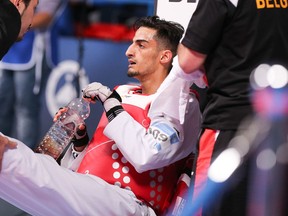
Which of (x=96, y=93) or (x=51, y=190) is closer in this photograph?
(x=51, y=190)

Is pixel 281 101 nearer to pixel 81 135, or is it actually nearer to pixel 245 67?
pixel 245 67

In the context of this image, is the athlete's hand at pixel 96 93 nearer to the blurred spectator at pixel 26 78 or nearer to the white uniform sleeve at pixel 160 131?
the white uniform sleeve at pixel 160 131

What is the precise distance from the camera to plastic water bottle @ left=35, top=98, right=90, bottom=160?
11.3ft

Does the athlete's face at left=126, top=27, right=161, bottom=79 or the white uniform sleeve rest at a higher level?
the athlete's face at left=126, top=27, right=161, bottom=79

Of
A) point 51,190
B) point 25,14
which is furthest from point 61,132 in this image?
point 25,14

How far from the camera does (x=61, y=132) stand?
3.55 metres

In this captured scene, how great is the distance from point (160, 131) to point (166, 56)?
0.59 metres

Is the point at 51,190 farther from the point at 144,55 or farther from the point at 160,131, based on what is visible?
the point at 144,55

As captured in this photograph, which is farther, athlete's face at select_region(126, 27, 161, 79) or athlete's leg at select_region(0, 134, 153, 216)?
athlete's face at select_region(126, 27, 161, 79)

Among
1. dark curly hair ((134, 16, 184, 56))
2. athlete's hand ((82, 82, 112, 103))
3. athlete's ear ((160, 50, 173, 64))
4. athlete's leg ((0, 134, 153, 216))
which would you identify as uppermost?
dark curly hair ((134, 16, 184, 56))

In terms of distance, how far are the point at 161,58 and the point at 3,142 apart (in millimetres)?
1041

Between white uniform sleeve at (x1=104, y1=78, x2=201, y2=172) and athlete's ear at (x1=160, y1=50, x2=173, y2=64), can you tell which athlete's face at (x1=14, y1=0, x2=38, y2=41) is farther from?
athlete's ear at (x1=160, y1=50, x2=173, y2=64)

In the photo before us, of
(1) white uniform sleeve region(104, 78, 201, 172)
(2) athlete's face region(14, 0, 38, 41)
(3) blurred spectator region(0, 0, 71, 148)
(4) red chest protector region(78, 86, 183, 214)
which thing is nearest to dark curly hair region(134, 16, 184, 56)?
(4) red chest protector region(78, 86, 183, 214)

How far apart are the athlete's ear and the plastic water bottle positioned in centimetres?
51
